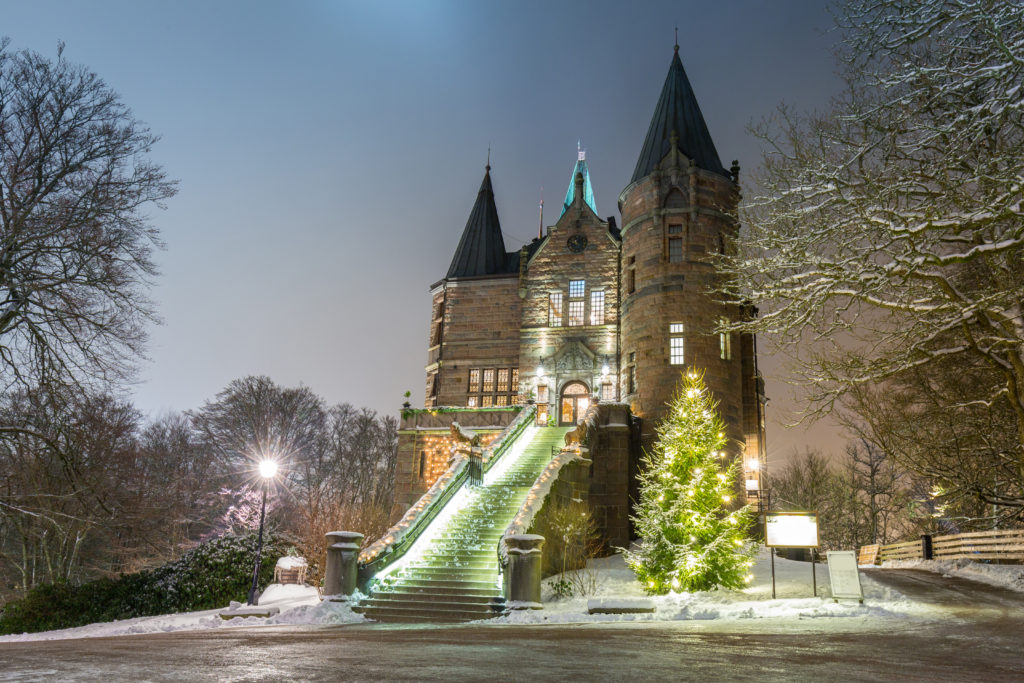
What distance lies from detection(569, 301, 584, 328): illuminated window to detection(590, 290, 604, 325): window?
1.74ft

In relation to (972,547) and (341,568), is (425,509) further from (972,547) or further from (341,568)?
(972,547)

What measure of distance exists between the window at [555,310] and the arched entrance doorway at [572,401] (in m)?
3.04

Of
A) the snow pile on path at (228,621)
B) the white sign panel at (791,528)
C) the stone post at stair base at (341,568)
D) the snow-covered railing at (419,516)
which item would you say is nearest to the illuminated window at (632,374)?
the snow-covered railing at (419,516)

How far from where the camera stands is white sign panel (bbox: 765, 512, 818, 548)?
1509cm

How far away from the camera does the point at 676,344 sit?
1196 inches

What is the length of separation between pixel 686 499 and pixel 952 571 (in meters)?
9.57

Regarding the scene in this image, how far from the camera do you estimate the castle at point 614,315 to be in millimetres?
30250

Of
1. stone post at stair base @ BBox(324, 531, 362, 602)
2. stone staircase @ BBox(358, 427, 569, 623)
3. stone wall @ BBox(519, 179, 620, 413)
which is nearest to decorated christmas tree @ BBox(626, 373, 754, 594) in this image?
stone staircase @ BBox(358, 427, 569, 623)

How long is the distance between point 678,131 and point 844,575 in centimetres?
2391

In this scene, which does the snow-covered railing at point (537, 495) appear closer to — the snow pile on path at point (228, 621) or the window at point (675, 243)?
the snow pile on path at point (228, 621)

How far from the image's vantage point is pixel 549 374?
35.5 m

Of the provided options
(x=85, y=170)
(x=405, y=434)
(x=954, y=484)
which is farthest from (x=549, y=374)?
(x=85, y=170)

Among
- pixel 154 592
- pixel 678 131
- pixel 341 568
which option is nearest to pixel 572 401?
pixel 678 131

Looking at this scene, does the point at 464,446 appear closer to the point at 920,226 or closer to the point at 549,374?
the point at 549,374
